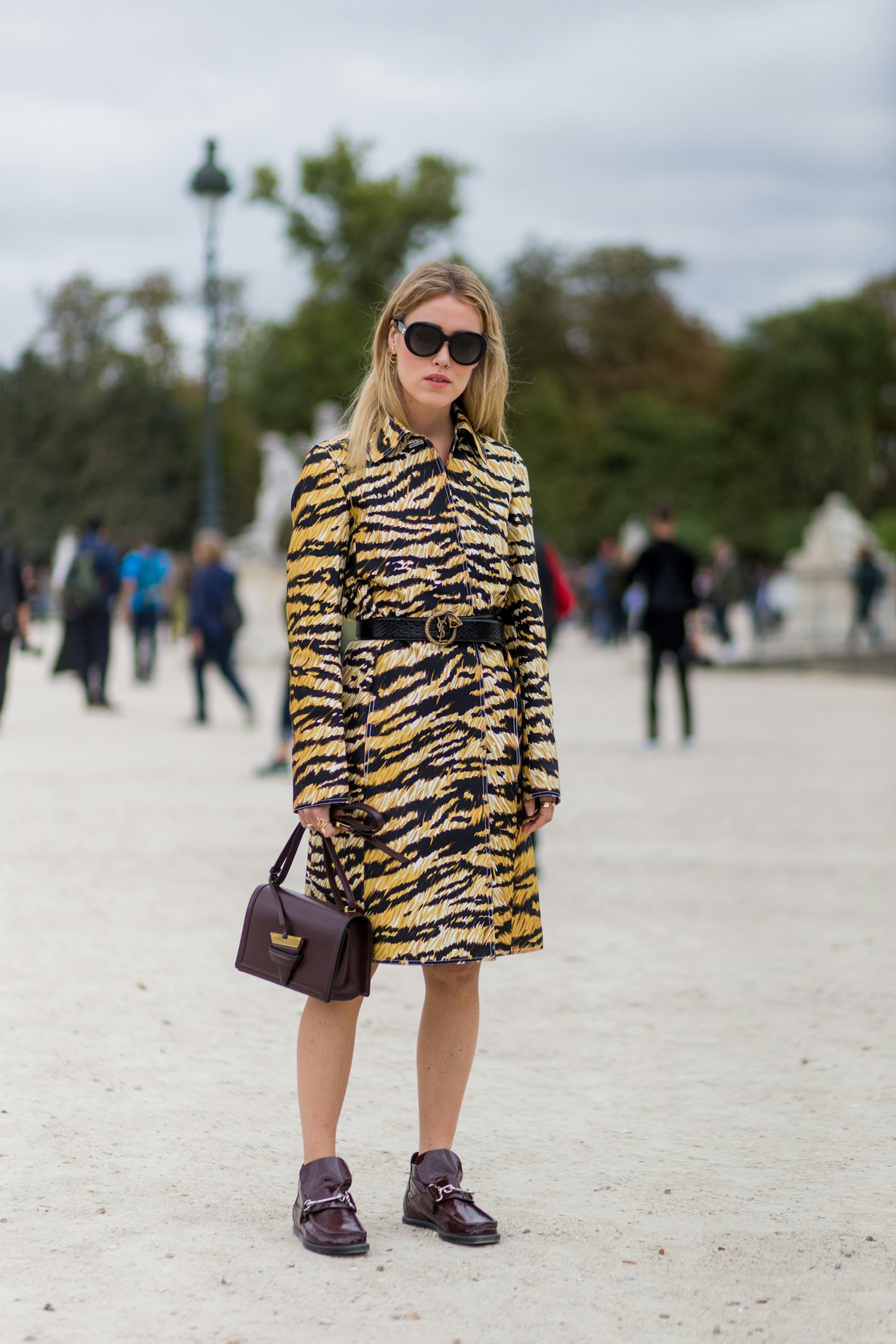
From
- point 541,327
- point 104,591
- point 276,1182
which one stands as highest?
point 541,327

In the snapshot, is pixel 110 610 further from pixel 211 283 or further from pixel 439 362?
pixel 439 362

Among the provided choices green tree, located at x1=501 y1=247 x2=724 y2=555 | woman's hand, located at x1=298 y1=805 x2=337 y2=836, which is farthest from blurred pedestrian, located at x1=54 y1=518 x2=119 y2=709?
green tree, located at x1=501 y1=247 x2=724 y2=555

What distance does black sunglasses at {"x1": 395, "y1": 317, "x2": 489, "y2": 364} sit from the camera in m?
3.57

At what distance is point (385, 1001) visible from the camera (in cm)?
572

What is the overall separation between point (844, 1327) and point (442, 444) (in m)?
1.89

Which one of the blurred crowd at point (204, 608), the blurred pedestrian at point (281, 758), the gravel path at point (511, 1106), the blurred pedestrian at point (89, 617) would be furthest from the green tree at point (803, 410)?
the gravel path at point (511, 1106)

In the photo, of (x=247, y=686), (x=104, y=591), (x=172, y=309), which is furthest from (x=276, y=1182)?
(x=172, y=309)

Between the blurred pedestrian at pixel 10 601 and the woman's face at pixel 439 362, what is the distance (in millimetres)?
8930

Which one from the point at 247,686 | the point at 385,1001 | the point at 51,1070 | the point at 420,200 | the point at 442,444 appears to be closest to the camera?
the point at 442,444

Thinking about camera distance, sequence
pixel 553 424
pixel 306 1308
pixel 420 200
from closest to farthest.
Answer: pixel 306 1308 → pixel 420 200 → pixel 553 424

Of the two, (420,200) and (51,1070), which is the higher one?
(420,200)

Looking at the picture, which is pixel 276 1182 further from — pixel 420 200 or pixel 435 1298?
pixel 420 200

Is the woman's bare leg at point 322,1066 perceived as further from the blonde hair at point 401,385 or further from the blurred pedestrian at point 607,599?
the blurred pedestrian at point 607,599

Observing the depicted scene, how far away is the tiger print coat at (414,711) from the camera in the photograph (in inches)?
134
